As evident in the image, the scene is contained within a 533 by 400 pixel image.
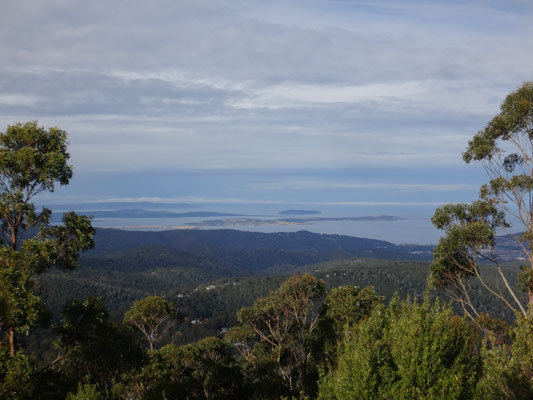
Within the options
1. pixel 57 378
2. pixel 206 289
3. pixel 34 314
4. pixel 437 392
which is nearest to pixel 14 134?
pixel 34 314

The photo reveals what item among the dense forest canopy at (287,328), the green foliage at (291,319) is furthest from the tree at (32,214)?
the green foliage at (291,319)

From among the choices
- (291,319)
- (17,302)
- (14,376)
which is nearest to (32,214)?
(17,302)

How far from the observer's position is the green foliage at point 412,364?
7.96 m

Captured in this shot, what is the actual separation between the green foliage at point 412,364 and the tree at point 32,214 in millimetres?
7347

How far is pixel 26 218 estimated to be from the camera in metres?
10.9

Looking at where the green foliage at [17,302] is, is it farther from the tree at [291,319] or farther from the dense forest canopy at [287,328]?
the tree at [291,319]

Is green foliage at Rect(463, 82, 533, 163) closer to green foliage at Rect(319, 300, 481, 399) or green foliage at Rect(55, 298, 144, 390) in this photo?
green foliage at Rect(319, 300, 481, 399)

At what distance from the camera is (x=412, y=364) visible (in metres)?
8.16

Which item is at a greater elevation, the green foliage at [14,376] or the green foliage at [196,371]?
the green foliage at [14,376]

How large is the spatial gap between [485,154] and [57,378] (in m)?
17.0

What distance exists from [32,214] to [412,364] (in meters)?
9.97

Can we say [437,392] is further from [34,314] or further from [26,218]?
[26,218]

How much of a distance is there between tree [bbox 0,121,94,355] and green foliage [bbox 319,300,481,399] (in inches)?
289

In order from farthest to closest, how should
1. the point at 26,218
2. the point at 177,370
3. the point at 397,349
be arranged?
the point at 177,370 → the point at 26,218 → the point at 397,349
